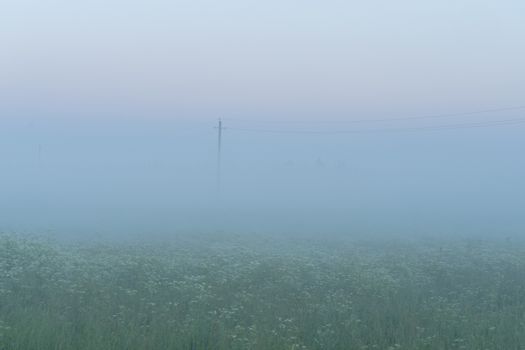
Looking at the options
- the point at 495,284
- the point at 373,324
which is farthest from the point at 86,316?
the point at 495,284

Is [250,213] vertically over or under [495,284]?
under

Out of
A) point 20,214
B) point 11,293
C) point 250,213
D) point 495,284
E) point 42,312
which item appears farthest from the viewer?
point 250,213

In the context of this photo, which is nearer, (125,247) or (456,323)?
(456,323)

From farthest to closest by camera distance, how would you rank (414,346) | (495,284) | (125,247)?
(125,247)
(495,284)
(414,346)

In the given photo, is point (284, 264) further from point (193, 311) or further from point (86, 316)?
point (86, 316)

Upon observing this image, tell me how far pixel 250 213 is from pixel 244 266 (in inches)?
1723

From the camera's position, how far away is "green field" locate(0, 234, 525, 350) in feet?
33.3

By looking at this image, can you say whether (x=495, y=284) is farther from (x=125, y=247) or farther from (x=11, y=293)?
(x=125, y=247)

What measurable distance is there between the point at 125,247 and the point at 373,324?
→ 15.8 metres

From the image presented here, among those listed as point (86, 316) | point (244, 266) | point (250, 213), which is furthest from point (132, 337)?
point (250, 213)

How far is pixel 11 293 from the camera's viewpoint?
13383mm

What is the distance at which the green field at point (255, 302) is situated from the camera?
33.3 ft

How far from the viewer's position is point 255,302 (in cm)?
1371

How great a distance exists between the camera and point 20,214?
53.2m
